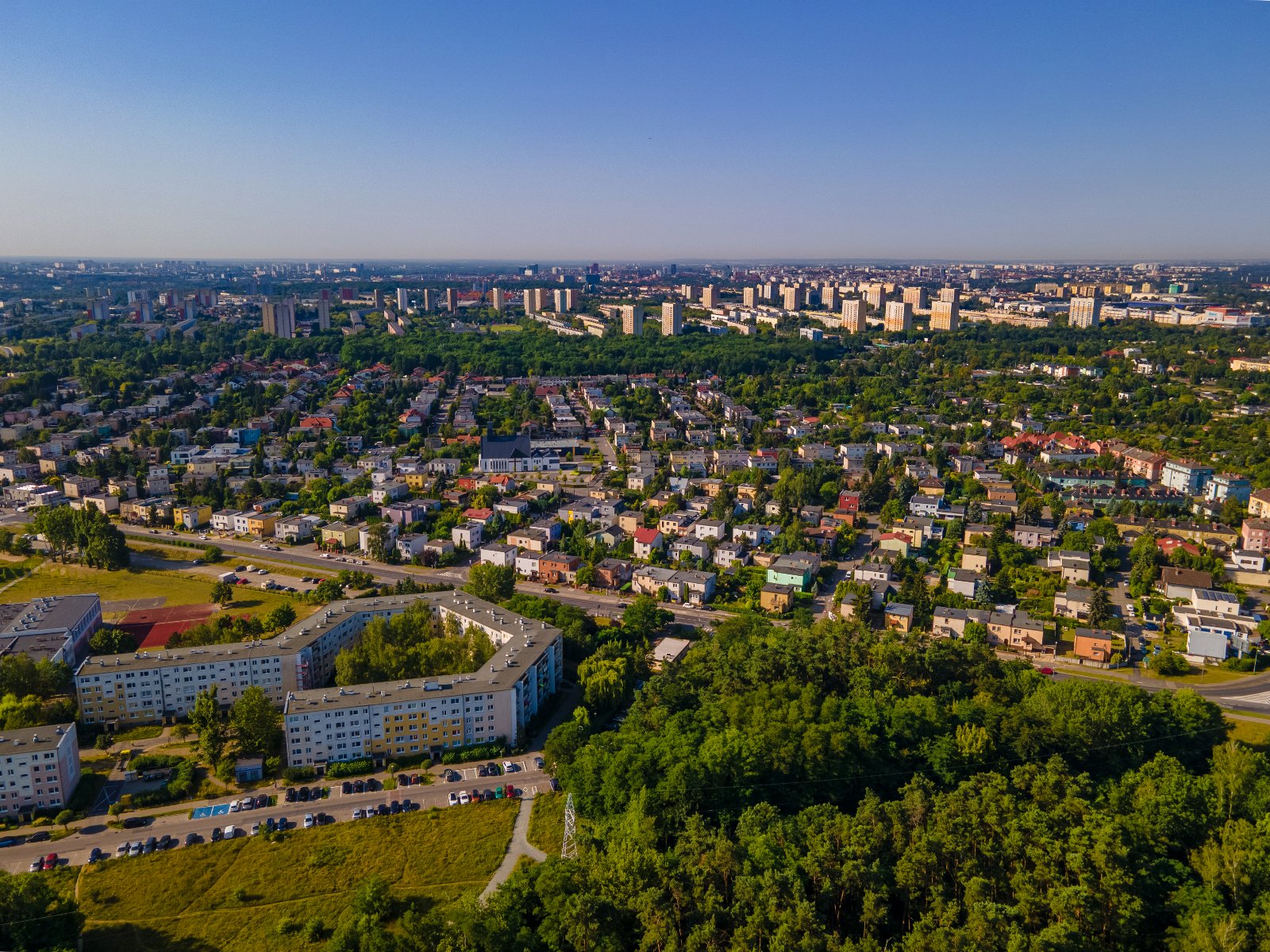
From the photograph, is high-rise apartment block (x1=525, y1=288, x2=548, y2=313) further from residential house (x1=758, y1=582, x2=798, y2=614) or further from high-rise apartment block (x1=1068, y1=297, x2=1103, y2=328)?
residential house (x1=758, y1=582, x2=798, y2=614)

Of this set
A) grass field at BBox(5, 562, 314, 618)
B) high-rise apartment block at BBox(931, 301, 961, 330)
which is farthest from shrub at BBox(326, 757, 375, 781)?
high-rise apartment block at BBox(931, 301, 961, 330)

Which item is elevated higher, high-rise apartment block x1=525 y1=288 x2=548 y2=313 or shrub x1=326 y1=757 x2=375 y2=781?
high-rise apartment block x1=525 y1=288 x2=548 y2=313

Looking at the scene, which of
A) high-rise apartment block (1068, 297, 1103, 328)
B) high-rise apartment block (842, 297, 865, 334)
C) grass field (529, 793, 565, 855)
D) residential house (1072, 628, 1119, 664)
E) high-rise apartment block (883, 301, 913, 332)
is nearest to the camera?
grass field (529, 793, 565, 855)

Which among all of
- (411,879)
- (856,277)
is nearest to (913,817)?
(411,879)

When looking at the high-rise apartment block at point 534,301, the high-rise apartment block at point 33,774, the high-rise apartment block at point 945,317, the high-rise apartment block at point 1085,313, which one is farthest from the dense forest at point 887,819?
the high-rise apartment block at point 534,301

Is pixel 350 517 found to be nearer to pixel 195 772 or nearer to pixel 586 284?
pixel 195 772

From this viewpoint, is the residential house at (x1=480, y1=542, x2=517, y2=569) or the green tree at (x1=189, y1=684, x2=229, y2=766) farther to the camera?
the residential house at (x1=480, y1=542, x2=517, y2=569)

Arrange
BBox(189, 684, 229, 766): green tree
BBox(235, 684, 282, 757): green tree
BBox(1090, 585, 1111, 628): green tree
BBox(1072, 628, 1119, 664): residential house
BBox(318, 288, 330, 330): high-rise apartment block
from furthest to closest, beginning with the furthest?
BBox(318, 288, 330, 330): high-rise apartment block
BBox(1090, 585, 1111, 628): green tree
BBox(1072, 628, 1119, 664): residential house
BBox(235, 684, 282, 757): green tree
BBox(189, 684, 229, 766): green tree
